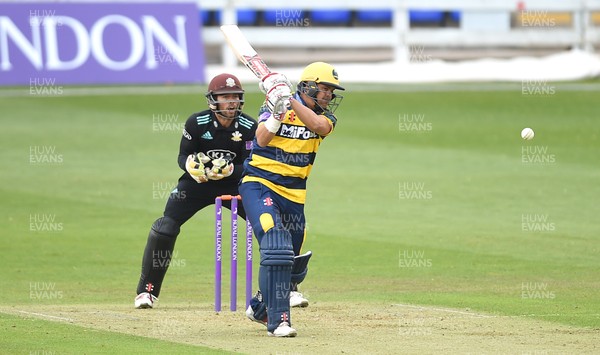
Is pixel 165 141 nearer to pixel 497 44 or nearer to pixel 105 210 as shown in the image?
pixel 105 210

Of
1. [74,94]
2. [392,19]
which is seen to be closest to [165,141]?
[74,94]

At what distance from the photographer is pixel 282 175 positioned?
1074 cm

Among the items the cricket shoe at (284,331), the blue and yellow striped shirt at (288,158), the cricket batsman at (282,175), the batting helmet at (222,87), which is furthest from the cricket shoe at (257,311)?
the batting helmet at (222,87)

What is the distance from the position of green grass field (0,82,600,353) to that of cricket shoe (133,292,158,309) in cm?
55

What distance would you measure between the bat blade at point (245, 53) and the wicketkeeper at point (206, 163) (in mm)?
732

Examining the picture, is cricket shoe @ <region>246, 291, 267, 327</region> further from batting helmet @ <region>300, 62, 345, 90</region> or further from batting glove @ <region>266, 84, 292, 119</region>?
batting helmet @ <region>300, 62, 345, 90</region>

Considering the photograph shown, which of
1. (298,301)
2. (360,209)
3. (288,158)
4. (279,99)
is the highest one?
(360,209)

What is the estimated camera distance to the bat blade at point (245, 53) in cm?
1084

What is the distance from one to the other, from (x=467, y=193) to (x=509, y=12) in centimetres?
2243

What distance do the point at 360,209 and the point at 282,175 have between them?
32.2ft

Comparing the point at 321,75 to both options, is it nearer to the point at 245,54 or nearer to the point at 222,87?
the point at 245,54

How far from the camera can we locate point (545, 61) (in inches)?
1587

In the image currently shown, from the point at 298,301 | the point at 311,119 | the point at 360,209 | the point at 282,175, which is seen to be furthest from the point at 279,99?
the point at 360,209

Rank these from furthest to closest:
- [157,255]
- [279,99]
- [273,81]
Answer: [157,255] < [273,81] < [279,99]
